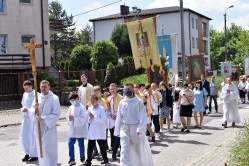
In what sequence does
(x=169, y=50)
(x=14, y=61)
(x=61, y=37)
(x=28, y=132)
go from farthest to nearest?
1. (x=61, y=37)
2. (x=14, y=61)
3. (x=169, y=50)
4. (x=28, y=132)

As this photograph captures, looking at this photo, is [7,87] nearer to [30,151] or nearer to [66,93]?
[66,93]

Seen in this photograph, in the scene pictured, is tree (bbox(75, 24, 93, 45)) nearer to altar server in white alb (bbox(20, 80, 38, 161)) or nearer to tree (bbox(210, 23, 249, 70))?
tree (bbox(210, 23, 249, 70))

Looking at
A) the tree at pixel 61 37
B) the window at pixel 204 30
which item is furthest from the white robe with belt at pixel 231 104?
the tree at pixel 61 37

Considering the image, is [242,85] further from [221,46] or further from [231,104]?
[221,46]

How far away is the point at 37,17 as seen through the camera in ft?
98.9

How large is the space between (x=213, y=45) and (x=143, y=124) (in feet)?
287

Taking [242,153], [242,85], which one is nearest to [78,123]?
[242,153]

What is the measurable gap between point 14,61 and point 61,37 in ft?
177

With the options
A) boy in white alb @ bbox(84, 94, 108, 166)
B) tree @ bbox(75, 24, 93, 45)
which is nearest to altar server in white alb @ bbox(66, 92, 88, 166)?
boy in white alb @ bbox(84, 94, 108, 166)

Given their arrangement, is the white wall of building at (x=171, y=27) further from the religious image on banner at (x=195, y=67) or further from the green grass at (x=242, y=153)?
the green grass at (x=242, y=153)

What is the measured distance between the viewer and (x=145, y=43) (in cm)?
1797

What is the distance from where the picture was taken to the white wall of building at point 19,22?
28750mm

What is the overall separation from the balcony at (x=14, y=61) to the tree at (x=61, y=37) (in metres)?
50.2

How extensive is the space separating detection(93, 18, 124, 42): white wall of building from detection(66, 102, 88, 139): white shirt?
45834 millimetres
